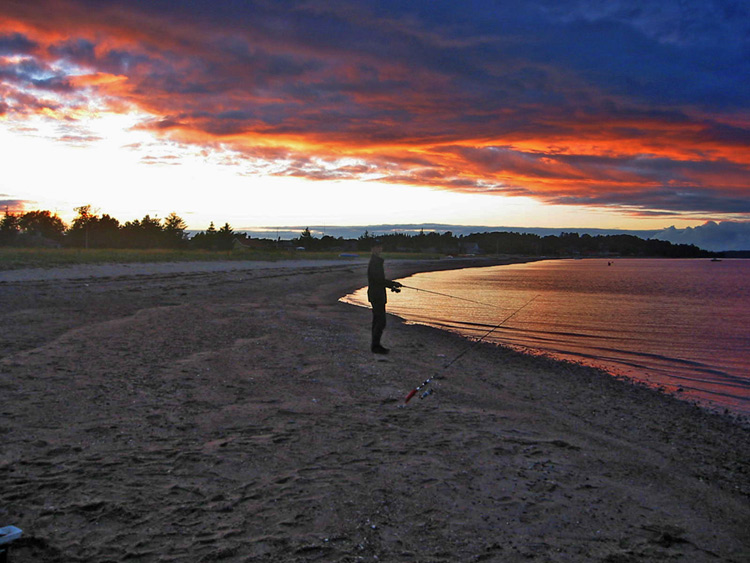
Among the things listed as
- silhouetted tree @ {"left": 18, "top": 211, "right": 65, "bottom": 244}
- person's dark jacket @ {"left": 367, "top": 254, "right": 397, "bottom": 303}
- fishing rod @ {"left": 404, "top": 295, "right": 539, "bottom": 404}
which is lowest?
fishing rod @ {"left": 404, "top": 295, "right": 539, "bottom": 404}

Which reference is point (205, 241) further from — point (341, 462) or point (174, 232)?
point (341, 462)

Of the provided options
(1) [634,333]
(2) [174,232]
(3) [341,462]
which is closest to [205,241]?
(2) [174,232]

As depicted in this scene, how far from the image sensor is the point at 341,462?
5.05m

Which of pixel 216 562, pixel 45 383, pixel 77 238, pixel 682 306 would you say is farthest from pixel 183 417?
pixel 77 238

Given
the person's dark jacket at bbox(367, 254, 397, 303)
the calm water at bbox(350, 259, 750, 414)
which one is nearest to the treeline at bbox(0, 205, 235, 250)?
the calm water at bbox(350, 259, 750, 414)

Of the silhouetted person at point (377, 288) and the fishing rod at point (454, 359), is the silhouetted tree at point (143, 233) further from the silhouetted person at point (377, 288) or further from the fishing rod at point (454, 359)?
the silhouetted person at point (377, 288)

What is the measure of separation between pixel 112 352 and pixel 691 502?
918 cm


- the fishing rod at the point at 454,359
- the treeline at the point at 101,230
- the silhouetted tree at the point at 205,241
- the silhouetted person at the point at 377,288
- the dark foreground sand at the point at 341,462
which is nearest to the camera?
the dark foreground sand at the point at 341,462

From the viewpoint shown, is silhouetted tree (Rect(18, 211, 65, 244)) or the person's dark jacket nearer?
the person's dark jacket

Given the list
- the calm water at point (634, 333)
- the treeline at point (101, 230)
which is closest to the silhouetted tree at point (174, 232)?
the treeline at point (101, 230)

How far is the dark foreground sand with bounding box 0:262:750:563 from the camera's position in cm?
373

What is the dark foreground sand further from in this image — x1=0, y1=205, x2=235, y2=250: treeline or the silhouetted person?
x1=0, y1=205, x2=235, y2=250: treeline

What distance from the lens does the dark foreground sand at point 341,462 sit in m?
3.73

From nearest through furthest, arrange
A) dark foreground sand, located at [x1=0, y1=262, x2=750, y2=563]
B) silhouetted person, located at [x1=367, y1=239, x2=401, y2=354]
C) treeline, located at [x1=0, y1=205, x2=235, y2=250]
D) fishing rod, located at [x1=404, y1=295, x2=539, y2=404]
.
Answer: dark foreground sand, located at [x1=0, y1=262, x2=750, y2=563], fishing rod, located at [x1=404, y1=295, x2=539, y2=404], silhouetted person, located at [x1=367, y1=239, x2=401, y2=354], treeline, located at [x1=0, y1=205, x2=235, y2=250]
